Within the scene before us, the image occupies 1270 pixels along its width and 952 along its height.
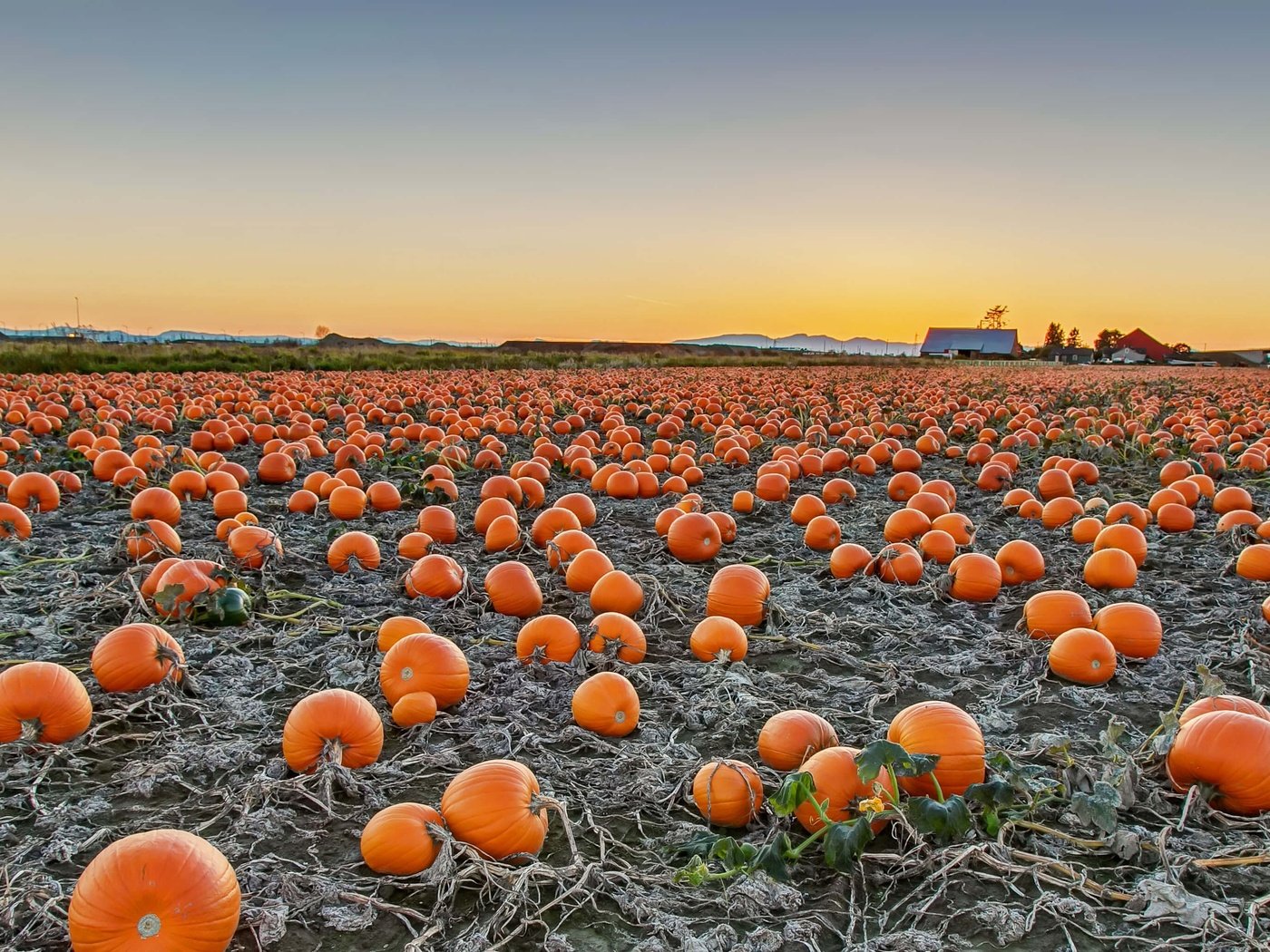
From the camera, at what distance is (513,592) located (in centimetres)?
440

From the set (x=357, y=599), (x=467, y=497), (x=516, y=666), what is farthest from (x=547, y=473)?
(x=516, y=666)

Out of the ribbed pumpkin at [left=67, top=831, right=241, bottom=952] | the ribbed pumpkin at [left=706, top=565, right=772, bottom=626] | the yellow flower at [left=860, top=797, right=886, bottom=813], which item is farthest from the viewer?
the ribbed pumpkin at [left=706, top=565, right=772, bottom=626]

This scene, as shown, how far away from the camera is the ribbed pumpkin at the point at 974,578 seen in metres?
4.73

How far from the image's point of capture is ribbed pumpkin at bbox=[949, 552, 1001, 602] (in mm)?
4727

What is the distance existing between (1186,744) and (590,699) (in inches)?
80.8

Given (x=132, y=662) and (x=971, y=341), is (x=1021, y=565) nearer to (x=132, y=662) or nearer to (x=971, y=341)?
(x=132, y=662)

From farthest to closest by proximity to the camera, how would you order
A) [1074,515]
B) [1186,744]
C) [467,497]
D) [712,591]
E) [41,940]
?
[467,497]
[1074,515]
[712,591]
[1186,744]
[41,940]

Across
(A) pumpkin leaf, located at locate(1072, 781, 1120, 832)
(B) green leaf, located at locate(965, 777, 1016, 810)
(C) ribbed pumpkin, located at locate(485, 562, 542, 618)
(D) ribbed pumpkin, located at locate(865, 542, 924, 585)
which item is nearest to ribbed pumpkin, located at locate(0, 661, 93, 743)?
(C) ribbed pumpkin, located at locate(485, 562, 542, 618)

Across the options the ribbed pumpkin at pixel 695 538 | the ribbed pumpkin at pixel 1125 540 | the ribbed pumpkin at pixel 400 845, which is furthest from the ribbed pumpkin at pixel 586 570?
the ribbed pumpkin at pixel 1125 540

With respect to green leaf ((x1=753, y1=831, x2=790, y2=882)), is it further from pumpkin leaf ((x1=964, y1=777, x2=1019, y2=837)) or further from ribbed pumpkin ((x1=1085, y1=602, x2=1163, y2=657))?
ribbed pumpkin ((x1=1085, y1=602, x2=1163, y2=657))

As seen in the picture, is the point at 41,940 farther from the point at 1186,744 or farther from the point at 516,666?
the point at 1186,744

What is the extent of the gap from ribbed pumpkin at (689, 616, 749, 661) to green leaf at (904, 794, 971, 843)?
151 cm

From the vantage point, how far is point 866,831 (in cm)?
224

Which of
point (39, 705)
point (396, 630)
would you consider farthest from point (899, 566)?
point (39, 705)
